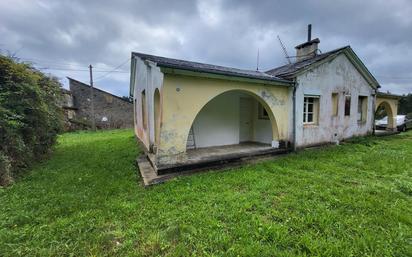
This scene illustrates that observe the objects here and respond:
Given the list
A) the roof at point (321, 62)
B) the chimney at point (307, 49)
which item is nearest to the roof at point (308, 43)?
the chimney at point (307, 49)

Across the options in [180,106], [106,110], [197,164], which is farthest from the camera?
[106,110]

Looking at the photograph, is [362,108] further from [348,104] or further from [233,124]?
[233,124]

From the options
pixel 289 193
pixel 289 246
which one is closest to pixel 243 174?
pixel 289 193

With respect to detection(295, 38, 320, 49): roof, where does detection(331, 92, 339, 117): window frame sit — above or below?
below

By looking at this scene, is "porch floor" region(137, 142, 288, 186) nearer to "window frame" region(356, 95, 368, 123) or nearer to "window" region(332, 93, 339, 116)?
"window" region(332, 93, 339, 116)

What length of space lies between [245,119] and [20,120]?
26.2 ft

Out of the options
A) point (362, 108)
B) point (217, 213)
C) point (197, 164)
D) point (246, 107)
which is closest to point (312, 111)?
point (246, 107)

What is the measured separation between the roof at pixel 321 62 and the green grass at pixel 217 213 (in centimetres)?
399

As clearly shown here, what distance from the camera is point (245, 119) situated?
29.4 feet

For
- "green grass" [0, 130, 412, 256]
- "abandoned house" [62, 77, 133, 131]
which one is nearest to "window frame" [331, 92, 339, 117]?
"green grass" [0, 130, 412, 256]

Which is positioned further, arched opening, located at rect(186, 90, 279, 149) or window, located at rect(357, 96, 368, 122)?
window, located at rect(357, 96, 368, 122)

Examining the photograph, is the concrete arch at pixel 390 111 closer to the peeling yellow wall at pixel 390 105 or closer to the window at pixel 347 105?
the peeling yellow wall at pixel 390 105

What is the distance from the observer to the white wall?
25.2ft

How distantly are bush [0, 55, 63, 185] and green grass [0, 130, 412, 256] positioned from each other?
769 millimetres
